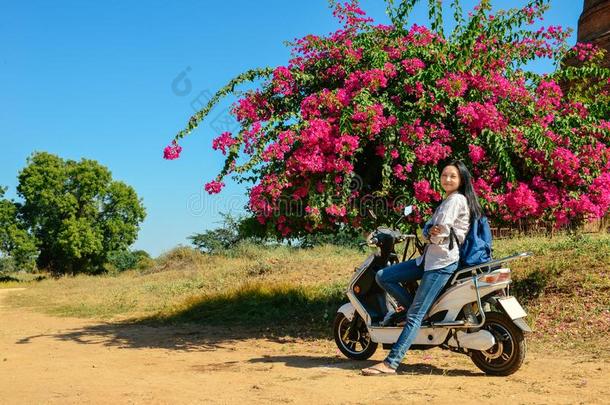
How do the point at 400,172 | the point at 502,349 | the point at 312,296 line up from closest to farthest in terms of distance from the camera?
the point at 502,349 < the point at 400,172 < the point at 312,296

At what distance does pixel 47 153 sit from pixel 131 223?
24.3ft

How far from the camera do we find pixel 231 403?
4844 millimetres

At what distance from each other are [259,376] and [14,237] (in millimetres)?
38041

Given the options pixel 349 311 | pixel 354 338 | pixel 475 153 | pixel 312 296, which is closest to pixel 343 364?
pixel 354 338

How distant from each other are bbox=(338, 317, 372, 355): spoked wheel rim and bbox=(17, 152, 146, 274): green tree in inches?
1393

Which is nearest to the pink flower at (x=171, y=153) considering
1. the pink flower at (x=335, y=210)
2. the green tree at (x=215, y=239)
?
the pink flower at (x=335, y=210)

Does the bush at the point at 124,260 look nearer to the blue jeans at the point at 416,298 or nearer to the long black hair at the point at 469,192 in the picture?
the blue jeans at the point at 416,298

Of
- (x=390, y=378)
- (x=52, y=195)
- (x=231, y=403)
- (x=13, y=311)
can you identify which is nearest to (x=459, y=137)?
(x=390, y=378)

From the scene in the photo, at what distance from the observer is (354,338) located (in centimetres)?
694

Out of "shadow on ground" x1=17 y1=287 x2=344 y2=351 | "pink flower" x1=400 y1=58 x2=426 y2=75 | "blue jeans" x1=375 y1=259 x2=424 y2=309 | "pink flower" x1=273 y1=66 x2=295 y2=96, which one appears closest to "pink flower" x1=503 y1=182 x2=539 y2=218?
"pink flower" x1=400 y1=58 x2=426 y2=75

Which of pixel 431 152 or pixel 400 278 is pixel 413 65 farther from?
pixel 400 278

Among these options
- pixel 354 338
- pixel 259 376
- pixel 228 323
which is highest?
pixel 354 338

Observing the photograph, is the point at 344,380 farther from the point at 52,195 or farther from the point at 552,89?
the point at 52,195

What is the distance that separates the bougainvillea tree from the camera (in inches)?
321
